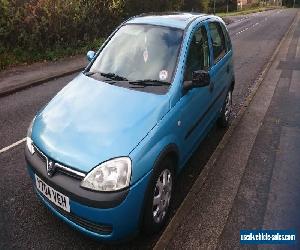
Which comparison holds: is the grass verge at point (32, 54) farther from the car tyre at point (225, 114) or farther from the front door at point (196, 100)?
the front door at point (196, 100)

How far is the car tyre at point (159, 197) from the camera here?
3.32 metres

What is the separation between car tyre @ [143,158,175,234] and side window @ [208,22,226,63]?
7.46 ft

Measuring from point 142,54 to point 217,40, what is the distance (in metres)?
1.70

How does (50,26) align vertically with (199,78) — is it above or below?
below

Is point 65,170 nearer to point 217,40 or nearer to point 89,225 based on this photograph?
point 89,225

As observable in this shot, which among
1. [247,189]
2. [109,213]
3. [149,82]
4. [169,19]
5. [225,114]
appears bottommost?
[247,189]

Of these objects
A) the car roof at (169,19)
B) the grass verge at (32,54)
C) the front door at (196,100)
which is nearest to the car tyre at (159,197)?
the front door at (196,100)

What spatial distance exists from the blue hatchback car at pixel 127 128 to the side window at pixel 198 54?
1cm

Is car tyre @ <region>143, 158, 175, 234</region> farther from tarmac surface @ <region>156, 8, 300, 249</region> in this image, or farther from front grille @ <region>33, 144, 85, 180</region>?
front grille @ <region>33, 144, 85, 180</region>

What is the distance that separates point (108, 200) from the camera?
3.01 meters

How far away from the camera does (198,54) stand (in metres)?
4.65

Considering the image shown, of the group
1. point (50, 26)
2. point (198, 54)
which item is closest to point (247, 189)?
point (198, 54)

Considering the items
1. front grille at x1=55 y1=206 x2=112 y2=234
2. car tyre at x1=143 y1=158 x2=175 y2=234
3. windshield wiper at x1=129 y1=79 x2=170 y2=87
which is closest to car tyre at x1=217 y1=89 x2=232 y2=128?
windshield wiper at x1=129 y1=79 x2=170 y2=87

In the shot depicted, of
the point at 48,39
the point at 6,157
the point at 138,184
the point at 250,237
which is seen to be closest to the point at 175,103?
the point at 138,184
